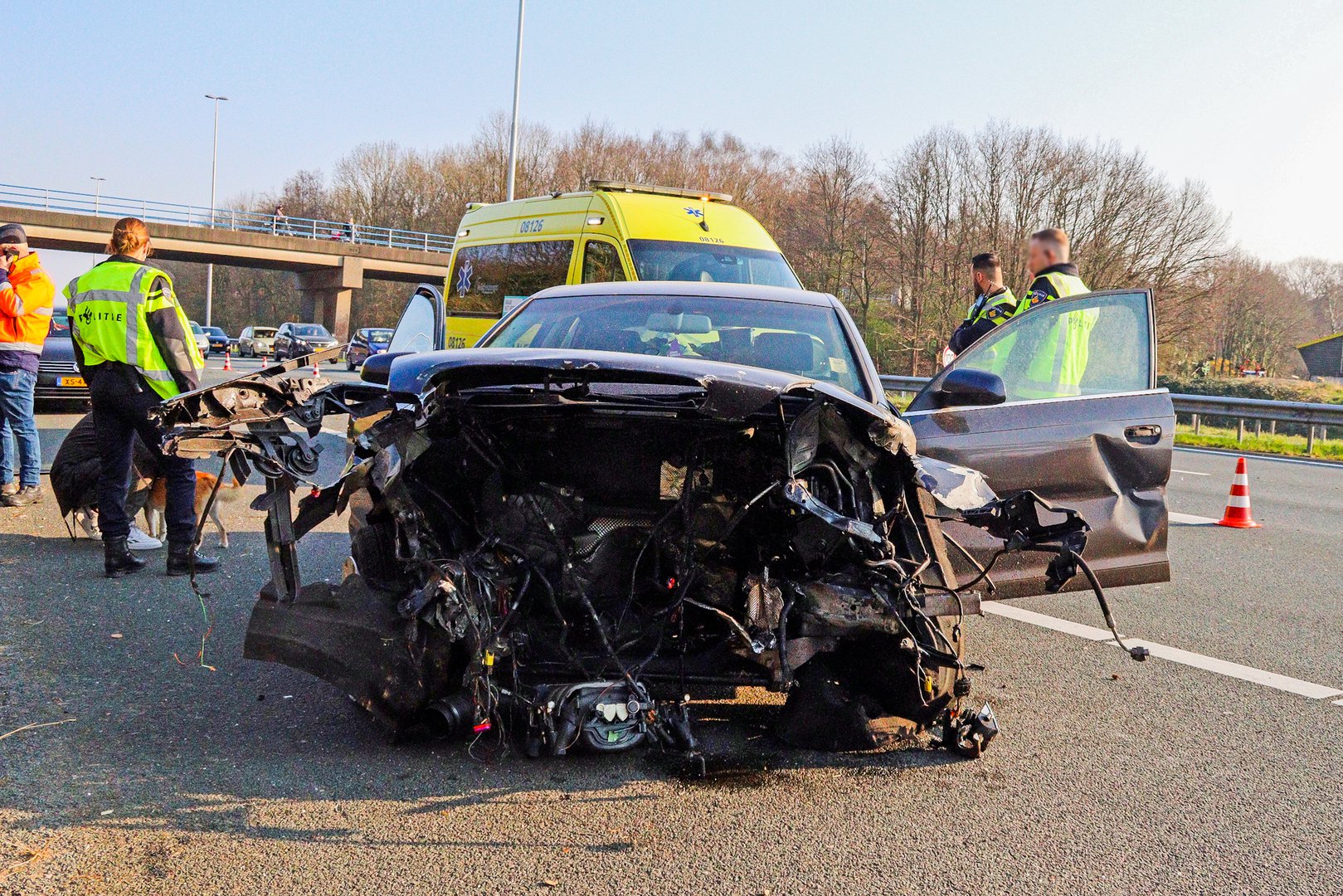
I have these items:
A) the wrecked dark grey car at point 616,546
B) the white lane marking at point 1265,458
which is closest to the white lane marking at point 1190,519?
the wrecked dark grey car at point 616,546

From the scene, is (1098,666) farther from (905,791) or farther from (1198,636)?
(905,791)

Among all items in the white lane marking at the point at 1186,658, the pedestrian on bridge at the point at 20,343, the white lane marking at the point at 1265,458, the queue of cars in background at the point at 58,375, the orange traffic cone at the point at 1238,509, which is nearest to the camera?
the white lane marking at the point at 1186,658

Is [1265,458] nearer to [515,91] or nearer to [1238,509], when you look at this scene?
[1238,509]

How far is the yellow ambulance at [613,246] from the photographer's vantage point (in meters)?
9.70

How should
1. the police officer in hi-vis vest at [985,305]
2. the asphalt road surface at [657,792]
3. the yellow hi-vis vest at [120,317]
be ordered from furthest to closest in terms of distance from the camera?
the police officer in hi-vis vest at [985,305] → the yellow hi-vis vest at [120,317] → the asphalt road surface at [657,792]

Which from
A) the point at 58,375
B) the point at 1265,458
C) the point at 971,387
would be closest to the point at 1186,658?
the point at 971,387

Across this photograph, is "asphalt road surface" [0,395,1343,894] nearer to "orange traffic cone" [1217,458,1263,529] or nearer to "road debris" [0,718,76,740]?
"road debris" [0,718,76,740]

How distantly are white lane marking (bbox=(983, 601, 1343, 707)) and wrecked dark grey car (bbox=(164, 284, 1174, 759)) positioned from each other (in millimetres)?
1710

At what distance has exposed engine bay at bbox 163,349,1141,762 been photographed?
333cm

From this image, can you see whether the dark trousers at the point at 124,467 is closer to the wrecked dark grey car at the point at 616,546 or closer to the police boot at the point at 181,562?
the police boot at the point at 181,562

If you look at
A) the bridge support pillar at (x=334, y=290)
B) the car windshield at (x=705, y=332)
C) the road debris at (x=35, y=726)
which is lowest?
the road debris at (x=35, y=726)

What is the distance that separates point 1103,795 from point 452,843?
Answer: 1.98 meters

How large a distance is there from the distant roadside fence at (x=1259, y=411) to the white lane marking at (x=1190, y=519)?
5.34 meters

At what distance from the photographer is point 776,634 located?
3400mm
